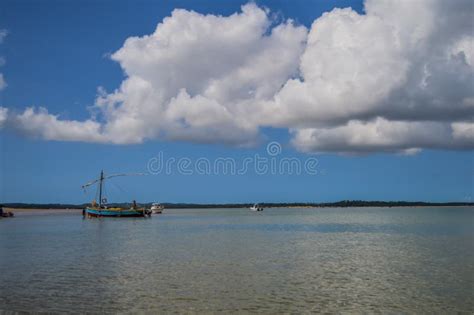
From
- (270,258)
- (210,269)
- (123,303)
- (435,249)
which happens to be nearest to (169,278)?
(210,269)

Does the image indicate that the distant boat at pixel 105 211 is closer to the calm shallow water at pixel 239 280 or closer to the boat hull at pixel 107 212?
the boat hull at pixel 107 212

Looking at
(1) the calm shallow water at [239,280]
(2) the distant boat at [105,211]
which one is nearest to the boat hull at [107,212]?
(2) the distant boat at [105,211]

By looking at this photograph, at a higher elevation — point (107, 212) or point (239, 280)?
point (107, 212)

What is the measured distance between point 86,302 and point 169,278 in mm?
6714

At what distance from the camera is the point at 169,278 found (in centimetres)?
2762

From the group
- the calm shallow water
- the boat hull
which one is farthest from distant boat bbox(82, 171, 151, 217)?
the calm shallow water

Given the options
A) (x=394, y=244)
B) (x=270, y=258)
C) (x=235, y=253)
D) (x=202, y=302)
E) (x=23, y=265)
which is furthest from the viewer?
(x=394, y=244)

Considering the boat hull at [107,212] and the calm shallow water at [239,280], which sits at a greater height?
the boat hull at [107,212]

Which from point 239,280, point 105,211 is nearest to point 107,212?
point 105,211

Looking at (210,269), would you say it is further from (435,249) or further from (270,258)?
(435,249)

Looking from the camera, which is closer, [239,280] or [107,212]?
[239,280]

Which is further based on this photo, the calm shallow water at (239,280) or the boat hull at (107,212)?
the boat hull at (107,212)

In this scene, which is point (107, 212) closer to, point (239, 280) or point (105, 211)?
point (105, 211)

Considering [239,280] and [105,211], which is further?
[105,211]
